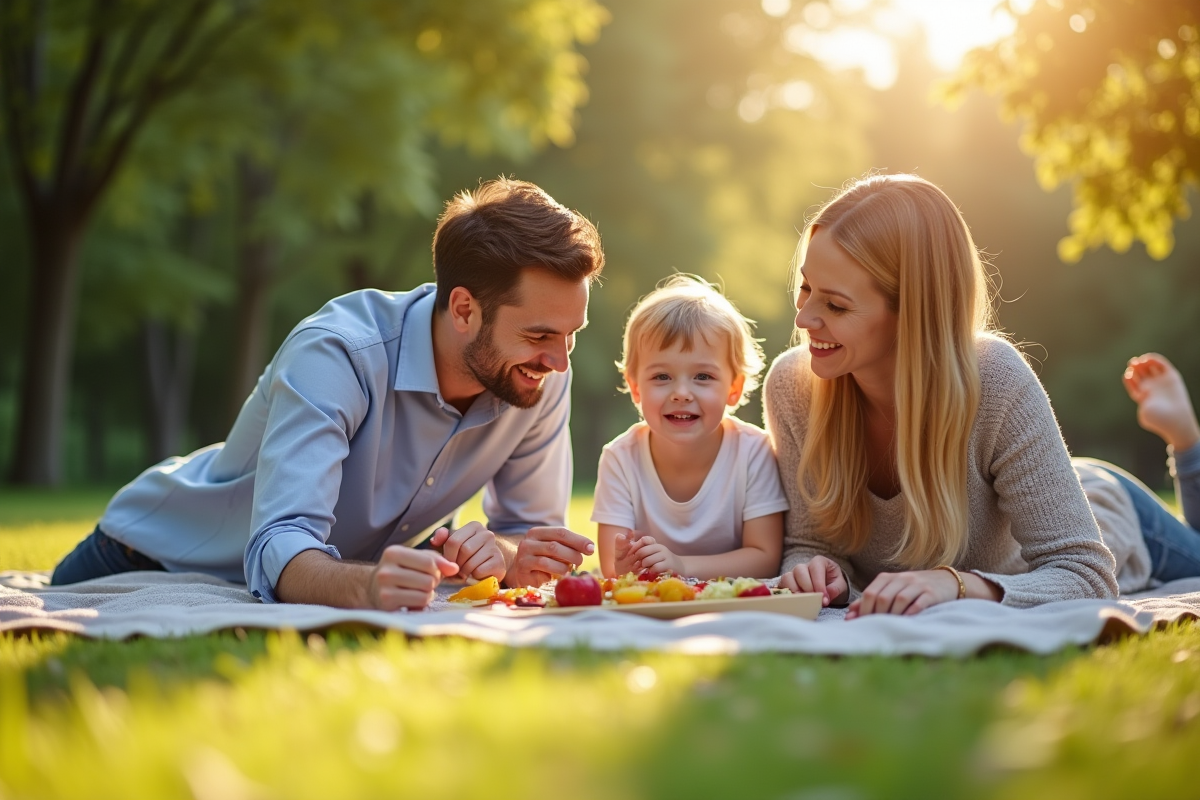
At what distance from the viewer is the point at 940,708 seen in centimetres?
201

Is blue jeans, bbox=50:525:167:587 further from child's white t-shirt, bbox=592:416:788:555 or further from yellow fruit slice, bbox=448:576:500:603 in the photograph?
child's white t-shirt, bbox=592:416:788:555

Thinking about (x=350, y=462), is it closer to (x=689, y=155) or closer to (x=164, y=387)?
(x=689, y=155)

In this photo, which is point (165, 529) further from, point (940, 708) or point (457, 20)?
point (457, 20)

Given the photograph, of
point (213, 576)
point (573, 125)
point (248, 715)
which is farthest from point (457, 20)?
point (248, 715)

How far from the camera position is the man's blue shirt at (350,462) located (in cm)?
365

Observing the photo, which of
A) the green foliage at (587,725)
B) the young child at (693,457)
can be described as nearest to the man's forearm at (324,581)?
the green foliage at (587,725)

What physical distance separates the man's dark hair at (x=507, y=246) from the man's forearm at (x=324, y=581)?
48.0 inches

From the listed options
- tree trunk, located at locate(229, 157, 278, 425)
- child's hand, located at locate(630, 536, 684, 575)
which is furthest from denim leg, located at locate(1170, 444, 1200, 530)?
tree trunk, located at locate(229, 157, 278, 425)

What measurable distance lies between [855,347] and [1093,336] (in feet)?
101

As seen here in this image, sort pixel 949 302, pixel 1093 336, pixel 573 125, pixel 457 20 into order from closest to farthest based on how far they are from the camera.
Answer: pixel 949 302 < pixel 457 20 < pixel 573 125 < pixel 1093 336

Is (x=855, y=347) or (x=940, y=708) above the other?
(x=855, y=347)

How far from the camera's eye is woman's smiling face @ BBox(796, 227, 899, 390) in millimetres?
3971

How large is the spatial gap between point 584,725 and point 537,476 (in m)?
3.13

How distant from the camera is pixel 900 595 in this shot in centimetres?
338
